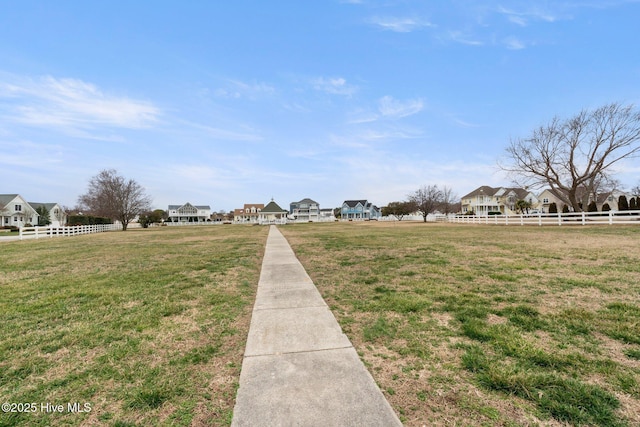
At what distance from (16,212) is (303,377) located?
7483 cm

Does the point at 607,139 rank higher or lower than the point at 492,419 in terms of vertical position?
higher

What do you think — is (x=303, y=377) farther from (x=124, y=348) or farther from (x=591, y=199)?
(x=591, y=199)

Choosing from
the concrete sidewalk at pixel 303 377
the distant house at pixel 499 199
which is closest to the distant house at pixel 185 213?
the distant house at pixel 499 199

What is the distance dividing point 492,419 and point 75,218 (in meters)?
50.0

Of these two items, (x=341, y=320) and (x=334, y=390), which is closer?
(x=334, y=390)

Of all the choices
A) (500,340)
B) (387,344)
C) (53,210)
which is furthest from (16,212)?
(500,340)

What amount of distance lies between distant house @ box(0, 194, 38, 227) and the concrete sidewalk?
68.7 metres

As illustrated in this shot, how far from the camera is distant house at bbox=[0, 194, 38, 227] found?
49787 mm

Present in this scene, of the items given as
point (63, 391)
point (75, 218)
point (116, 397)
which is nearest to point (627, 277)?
point (116, 397)

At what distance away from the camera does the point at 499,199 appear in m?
67.9

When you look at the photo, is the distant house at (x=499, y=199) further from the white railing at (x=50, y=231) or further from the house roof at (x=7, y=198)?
the house roof at (x=7, y=198)

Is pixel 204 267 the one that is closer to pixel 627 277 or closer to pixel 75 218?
pixel 627 277

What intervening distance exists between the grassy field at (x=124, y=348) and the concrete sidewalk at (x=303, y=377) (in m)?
0.18

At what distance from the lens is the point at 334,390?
2.42 metres
